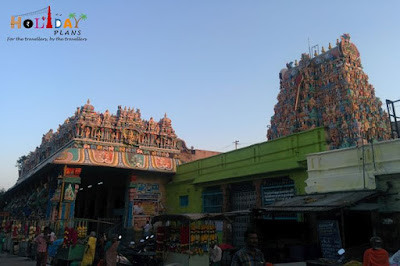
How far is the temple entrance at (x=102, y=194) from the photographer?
1036 inches

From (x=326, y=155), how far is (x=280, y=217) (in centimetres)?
343

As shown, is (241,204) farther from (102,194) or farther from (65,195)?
(102,194)

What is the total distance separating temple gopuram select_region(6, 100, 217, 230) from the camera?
22016 millimetres

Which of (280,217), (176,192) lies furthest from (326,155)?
(176,192)

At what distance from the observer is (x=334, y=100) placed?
128 ft

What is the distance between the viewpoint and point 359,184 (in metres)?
12.0

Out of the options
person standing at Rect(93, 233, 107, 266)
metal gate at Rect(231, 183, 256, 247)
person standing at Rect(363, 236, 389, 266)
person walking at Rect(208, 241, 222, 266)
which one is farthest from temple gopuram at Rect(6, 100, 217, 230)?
person standing at Rect(363, 236, 389, 266)

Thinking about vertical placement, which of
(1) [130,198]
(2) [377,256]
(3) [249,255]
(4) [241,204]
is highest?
(1) [130,198]

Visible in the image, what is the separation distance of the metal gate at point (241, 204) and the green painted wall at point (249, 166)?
538mm

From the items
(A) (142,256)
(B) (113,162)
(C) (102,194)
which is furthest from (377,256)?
(C) (102,194)

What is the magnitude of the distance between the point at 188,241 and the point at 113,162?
12688 millimetres

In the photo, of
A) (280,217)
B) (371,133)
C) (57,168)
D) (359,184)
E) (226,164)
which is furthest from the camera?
(371,133)

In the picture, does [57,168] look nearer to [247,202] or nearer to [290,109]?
[247,202]

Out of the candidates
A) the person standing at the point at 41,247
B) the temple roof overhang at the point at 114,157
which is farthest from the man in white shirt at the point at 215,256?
the temple roof overhang at the point at 114,157
